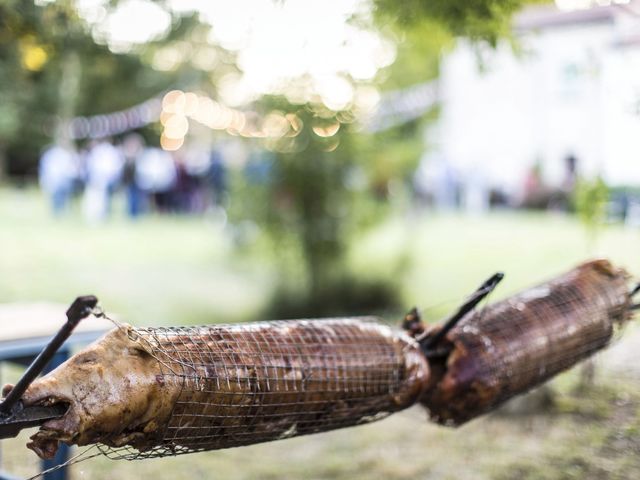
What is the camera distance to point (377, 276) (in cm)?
980

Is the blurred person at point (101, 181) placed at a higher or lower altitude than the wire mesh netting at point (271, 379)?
lower

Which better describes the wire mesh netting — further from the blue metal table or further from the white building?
the white building

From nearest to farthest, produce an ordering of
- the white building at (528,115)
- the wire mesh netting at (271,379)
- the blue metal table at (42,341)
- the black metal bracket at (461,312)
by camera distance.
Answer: the wire mesh netting at (271,379) < the black metal bracket at (461,312) < the blue metal table at (42,341) < the white building at (528,115)

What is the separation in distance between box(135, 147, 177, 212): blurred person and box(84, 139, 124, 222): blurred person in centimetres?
72

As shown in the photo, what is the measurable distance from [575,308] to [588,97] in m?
24.0

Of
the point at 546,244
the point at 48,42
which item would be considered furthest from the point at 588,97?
the point at 48,42

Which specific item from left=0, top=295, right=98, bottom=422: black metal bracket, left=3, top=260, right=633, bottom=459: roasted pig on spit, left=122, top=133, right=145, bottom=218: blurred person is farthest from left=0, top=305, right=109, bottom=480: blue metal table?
left=122, top=133, right=145, bottom=218: blurred person

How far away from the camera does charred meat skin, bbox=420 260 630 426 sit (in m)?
3.10

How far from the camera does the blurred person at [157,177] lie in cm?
2212

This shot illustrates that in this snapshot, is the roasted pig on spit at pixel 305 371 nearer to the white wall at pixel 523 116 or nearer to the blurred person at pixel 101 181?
the blurred person at pixel 101 181

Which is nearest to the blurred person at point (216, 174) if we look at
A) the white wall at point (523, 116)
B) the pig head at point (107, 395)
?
the white wall at point (523, 116)

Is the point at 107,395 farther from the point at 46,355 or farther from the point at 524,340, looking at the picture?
the point at 524,340

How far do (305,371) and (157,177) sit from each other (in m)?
20.3

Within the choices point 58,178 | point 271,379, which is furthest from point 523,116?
point 271,379
